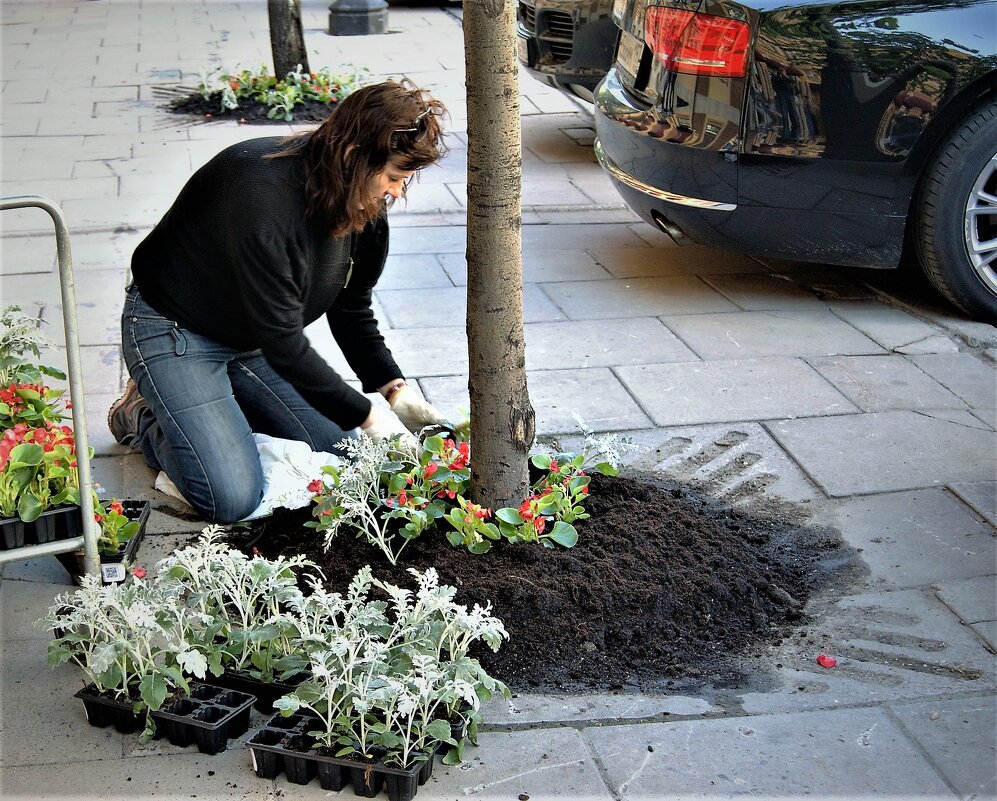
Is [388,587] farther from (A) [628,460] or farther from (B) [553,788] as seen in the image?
(A) [628,460]

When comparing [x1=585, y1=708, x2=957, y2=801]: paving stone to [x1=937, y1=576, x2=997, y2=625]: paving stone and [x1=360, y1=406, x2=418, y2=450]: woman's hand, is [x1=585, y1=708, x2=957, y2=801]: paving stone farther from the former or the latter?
[x1=360, y1=406, x2=418, y2=450]: woman's hand

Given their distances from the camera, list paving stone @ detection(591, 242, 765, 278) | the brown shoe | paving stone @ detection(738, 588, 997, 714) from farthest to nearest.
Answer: paving stone @ detection(591, 242, 765, 278), the brown shoe, paving stone @ detection(738, 588, 997, 714)

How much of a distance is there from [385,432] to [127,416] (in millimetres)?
977

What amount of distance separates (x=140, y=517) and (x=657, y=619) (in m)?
1.55

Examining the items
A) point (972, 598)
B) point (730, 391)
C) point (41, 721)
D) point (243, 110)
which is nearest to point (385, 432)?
point (41, 721)

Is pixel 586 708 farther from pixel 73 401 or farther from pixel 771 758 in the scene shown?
pixel 73 401

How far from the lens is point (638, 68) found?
549 centimetres

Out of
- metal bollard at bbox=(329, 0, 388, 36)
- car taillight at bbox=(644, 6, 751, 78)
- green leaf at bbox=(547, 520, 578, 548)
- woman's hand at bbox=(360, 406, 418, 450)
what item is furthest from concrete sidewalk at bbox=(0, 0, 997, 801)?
metal bollard at bbox=(329, 0, 388, 36)

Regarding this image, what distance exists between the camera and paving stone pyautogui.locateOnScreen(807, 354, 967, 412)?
4504 millimetres

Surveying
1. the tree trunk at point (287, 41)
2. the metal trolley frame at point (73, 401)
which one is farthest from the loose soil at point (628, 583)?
the tree trunk at point (287, 41)

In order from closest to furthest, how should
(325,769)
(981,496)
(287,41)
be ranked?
1. (325,769)
2. (981,496)
3. (287,41)

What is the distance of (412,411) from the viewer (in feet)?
12.7

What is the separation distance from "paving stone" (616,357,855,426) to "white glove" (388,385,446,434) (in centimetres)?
97

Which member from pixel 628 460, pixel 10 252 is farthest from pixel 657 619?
pixel 10 252
